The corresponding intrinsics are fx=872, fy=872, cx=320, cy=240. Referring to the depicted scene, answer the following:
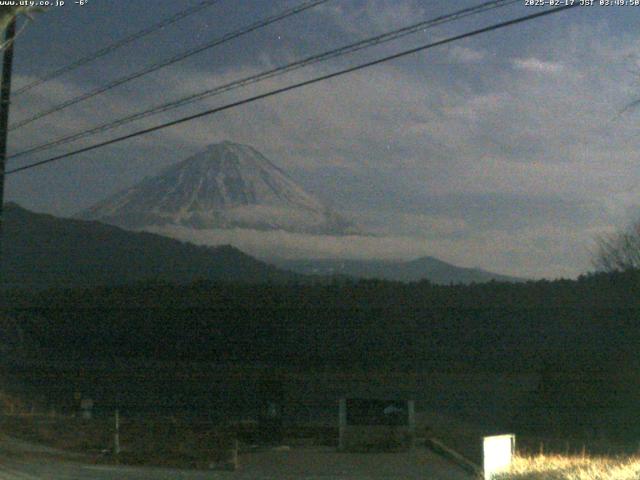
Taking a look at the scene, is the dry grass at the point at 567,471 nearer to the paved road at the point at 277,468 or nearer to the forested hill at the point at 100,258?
the paved road at the point at 277,468

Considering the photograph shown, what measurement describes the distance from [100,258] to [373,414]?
28373mm

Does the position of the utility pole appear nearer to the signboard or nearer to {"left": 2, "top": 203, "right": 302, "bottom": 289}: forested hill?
the signboard

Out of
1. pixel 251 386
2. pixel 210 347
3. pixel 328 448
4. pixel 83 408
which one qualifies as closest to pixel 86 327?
pixel 210 347

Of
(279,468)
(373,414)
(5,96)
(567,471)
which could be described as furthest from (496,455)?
(5,96)

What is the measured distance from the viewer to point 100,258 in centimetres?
4572

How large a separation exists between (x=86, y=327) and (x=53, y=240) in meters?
11.1

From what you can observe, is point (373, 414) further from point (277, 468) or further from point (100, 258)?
point (100, 258)

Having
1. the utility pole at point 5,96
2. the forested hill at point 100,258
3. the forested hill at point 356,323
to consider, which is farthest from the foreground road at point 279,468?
the forested hill at point 100,258

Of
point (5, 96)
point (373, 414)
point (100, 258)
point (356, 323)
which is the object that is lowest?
point (373, 414)

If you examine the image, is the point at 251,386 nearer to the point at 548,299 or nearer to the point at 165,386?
the point at 165,386

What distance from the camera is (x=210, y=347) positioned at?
3584cm

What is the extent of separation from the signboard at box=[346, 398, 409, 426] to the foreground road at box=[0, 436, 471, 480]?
2.77ft

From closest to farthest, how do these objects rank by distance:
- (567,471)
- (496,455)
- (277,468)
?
1. (567,471)
2. (496,455)
3. (277,468)

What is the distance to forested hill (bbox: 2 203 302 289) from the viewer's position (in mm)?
42656
